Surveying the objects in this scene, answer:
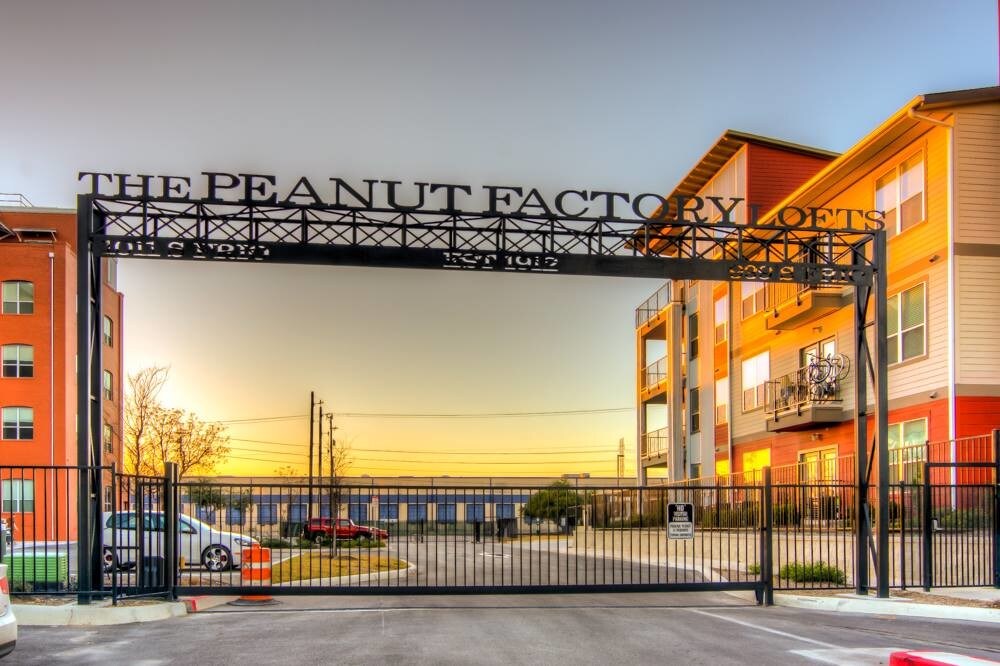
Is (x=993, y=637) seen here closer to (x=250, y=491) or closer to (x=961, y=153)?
(x=250, y=491)

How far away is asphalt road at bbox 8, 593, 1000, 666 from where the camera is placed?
→ 426 inches

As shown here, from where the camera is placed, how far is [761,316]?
35531 millimetres

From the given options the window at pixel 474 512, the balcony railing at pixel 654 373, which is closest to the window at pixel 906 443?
the window at pixel 474 512

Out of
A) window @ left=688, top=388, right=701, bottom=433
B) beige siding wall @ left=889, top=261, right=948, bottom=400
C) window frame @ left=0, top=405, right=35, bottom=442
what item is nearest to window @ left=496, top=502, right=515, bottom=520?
beige siding wall @ left=889, top=261, right=948, bottom=400

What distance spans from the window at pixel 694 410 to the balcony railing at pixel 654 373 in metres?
3.66

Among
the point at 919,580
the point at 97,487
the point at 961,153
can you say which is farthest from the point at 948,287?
Answer: the point at 97,487

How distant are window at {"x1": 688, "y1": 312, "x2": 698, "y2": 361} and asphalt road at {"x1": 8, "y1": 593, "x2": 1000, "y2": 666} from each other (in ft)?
91.6

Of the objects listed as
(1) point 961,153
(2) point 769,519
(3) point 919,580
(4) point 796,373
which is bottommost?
(3) point 919,580

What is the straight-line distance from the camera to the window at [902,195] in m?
25.7

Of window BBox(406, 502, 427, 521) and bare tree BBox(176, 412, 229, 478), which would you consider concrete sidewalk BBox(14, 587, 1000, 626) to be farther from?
bare tree BBox(176, 412, 229, 478)

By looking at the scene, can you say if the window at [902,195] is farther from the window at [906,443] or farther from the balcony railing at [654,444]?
the balcony railing at [654,444]

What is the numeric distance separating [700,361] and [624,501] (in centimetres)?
2444

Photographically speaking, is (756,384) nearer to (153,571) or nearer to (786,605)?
(786,605)

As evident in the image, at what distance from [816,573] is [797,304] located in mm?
12700
